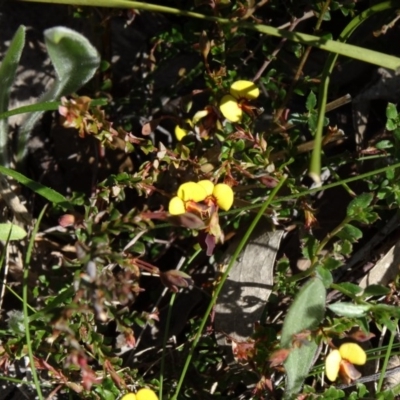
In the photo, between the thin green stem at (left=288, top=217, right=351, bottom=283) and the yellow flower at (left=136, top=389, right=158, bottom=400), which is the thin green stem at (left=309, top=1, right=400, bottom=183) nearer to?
the thin green stem at (left=288, top=217, right=351, bottom=283)

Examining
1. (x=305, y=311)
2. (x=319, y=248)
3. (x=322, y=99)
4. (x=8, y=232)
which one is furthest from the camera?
(x=8, y=232)

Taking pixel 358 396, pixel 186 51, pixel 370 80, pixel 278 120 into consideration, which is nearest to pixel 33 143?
pixel 186 51

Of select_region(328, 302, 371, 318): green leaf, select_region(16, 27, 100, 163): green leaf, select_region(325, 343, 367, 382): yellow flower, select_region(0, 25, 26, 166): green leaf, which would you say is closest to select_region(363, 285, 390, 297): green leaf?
select_region(328, 302, 371, 318): green leaf

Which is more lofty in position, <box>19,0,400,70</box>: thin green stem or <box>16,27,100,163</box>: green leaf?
<box>19,0,400,70</box>: thin green stem

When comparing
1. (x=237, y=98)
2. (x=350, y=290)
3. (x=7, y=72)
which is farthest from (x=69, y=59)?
(x=350, y=290)

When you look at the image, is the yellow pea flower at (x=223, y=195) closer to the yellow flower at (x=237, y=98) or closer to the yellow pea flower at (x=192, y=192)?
the yellow pea flower at (x=192, y=192)

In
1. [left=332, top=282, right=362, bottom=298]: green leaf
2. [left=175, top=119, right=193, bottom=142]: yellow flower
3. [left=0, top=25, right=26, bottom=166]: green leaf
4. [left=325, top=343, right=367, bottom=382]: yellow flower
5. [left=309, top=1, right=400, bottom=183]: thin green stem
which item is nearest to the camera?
[left=309, top=1, right=400, bottom=183]: thin green stem

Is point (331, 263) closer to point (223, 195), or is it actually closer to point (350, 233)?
point (350, 233)
